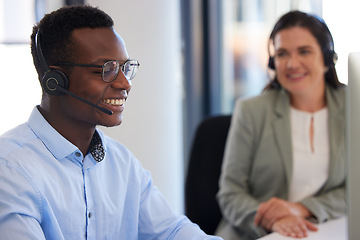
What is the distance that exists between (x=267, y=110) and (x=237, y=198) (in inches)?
15.6

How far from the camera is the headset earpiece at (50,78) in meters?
1.05

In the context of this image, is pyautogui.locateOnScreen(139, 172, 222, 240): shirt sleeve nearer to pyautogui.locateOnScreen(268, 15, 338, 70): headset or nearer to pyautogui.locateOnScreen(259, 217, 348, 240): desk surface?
pyautogui.locateOnScreen(259, 217, 348, 240): desk surface

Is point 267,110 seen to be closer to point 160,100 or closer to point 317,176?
point 317,176

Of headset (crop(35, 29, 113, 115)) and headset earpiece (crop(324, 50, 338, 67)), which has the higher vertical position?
headset (crop(35, 29, 113, 115))

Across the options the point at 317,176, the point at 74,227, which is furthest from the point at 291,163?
the point at 74,227

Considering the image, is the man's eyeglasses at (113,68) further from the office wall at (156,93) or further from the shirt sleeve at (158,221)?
the office wall at (156,93)

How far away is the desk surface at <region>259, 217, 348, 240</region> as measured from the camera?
1.36 meters

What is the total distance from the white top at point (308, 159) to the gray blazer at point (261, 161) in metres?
0.03

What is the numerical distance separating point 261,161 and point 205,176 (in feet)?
0.77

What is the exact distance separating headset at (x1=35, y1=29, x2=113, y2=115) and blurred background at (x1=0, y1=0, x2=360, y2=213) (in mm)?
1244

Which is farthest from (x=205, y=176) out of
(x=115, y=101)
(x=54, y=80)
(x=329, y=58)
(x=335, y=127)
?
(x=54, y=80)

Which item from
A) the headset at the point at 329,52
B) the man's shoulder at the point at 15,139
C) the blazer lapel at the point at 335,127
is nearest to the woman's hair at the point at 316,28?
the headset at the point at 329,52

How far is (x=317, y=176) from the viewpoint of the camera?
1793 mm

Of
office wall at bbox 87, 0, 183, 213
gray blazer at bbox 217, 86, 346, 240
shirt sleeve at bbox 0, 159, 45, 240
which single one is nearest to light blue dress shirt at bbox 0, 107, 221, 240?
shirt sleeve at bbox 0, 159, 45, 240
